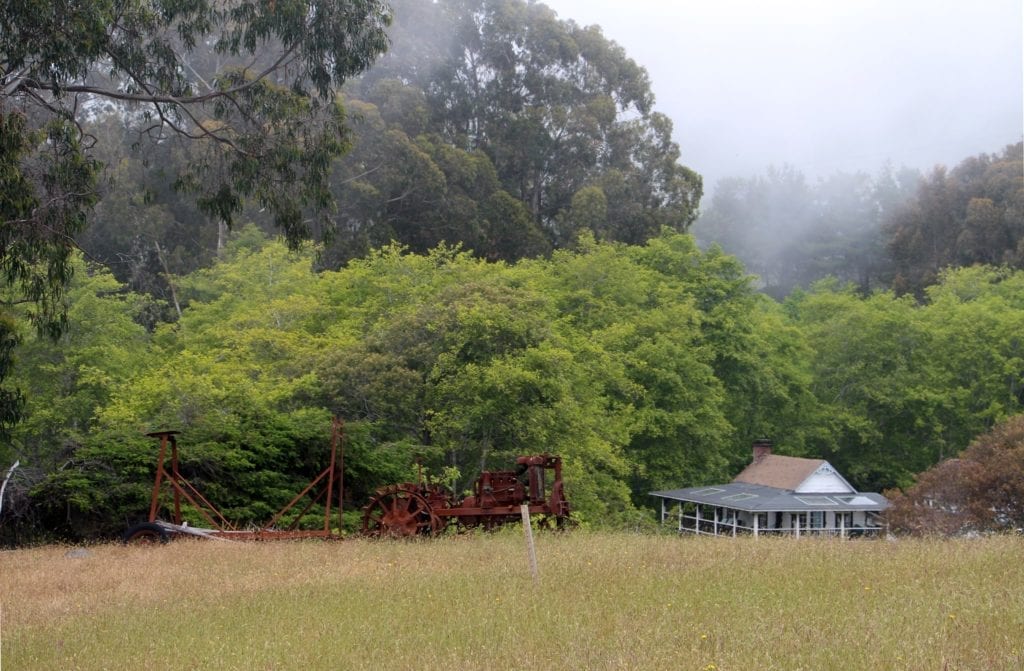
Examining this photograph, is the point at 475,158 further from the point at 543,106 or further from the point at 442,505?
→ the point at 442,505

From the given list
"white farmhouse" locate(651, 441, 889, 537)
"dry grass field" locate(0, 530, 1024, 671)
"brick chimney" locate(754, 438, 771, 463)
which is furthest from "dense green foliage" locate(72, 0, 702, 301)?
"dry grass field" locate(0, 530, 1024, 671)

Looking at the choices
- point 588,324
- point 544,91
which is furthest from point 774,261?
point 588,324

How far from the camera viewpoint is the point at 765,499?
37094 millimetres

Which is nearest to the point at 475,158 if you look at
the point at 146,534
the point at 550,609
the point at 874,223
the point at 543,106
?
the point at 543,106

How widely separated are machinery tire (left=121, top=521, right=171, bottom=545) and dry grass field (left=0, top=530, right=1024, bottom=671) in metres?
2.78

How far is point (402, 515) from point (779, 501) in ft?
70.8

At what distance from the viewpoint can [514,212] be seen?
156 ft

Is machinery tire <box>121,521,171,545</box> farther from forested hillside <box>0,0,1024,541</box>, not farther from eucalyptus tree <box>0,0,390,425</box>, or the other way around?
eucalyptus tree <box>0,0,390,425</box>

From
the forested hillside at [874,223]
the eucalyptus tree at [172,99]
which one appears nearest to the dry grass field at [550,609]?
the eucalyptus tree at [172,99]

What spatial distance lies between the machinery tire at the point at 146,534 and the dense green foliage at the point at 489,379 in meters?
2.60

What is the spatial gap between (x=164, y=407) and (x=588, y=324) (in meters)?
15.7

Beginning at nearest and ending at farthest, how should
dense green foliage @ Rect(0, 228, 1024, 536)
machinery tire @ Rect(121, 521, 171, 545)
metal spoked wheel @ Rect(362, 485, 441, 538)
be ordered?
machinery tire @ Rect(121, 521, 171, 545), metal spoked wheel @ Rect(362, 485, 441, 538), dense green foliage @ Rect(0, 228, 1024, 536)

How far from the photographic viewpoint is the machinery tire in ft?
56.1

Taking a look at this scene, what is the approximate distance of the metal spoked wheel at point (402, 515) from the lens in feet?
59.9
